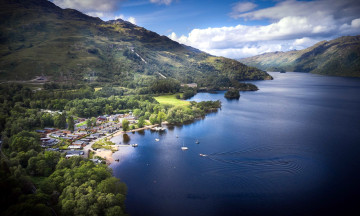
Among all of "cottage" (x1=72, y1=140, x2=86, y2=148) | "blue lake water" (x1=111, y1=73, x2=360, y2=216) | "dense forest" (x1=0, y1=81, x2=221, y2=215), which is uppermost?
"dense forest" (x1=0, y1=81, x2=221, y2=215)

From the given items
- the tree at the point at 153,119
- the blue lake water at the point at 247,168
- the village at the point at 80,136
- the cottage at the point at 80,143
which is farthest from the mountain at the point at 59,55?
the blue lake water at the point at 247,168

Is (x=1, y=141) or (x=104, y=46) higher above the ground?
(x=104, y=46)

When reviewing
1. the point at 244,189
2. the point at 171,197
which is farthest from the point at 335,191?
the point at 171,197

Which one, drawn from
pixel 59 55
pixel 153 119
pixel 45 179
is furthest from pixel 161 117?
pixel 59 55

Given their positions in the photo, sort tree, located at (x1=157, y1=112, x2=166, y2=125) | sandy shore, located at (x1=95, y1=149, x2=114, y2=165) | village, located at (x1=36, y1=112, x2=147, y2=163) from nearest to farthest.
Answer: sandy shore, located at (x1=95, y1=149, x2=114, y2=165) → village, located at (x1=36, y1=112, x2=147, y2=163) → tree, located at (x1=157, y1=112, x2=166, y2=125)

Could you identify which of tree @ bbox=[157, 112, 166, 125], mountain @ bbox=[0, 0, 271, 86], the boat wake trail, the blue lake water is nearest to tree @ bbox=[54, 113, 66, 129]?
the blue lake water

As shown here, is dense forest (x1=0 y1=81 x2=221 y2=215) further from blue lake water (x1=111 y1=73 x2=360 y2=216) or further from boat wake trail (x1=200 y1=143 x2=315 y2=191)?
boat wake trail (x1=200 y1=143 x2=315 y2=191)

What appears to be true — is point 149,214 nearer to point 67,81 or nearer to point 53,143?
point 53,143
